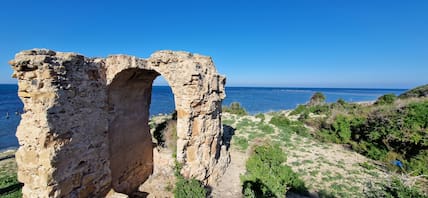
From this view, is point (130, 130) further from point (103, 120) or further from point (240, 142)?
point (240, 142)

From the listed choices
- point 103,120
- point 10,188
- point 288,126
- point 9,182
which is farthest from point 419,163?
point 9,182

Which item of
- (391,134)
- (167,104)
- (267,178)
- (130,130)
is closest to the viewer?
(267,178)

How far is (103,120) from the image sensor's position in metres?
5.98

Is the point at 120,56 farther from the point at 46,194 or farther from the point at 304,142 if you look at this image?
the point at 304,142

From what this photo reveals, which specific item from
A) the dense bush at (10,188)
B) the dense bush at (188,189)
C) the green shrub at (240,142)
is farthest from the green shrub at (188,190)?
the green shrub at (240,142)

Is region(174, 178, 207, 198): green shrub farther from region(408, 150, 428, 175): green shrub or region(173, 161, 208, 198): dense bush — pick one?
region(408, 150, 428, 175): green shrub

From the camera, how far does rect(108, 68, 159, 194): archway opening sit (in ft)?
21.6

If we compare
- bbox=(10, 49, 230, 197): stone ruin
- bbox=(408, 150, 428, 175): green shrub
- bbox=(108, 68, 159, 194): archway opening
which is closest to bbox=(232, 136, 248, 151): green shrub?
bbox=(10, 49, 230, 197): stone ruin

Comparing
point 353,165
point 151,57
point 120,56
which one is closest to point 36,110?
point 120,56

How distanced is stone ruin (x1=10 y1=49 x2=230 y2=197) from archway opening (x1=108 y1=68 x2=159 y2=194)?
35 millimetres

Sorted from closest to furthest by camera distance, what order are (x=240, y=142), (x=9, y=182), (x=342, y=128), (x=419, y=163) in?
(x=9, y=182), (x=419, y=163), (x=240, y=142), (x=342, y=128)

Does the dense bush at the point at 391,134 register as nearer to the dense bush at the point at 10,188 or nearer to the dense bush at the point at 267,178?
the dense bush at the point at 267,178

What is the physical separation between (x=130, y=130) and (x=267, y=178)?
5.19 m

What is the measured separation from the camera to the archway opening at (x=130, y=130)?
6.59 meters
